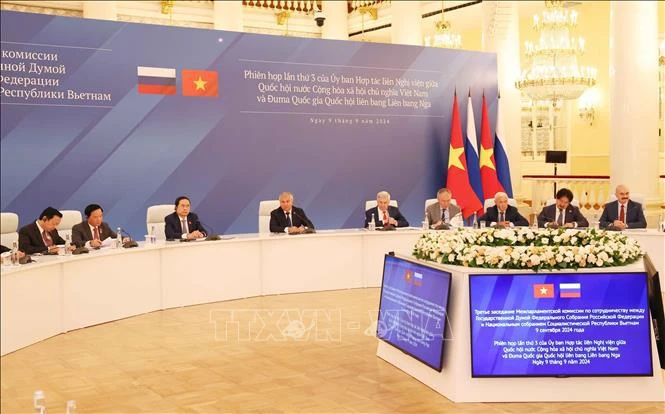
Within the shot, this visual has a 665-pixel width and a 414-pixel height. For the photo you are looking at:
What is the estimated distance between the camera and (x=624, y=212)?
8.95 m

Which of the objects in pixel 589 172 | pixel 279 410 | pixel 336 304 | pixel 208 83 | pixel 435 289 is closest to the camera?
pixel 279 410

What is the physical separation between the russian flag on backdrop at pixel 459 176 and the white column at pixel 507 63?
5.25ft

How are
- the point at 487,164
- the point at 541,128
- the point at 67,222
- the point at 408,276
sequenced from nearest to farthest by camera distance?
the point at 408,276 → the point at 67,222 → the point at 487,164 → the point at 541,128

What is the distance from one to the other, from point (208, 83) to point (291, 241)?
2.52 meters

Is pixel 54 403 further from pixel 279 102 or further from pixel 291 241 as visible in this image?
Answer: pixel 279 102

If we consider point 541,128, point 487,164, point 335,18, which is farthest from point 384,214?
point 541,128

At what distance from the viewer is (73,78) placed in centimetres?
891

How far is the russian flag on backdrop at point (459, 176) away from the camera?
11.5m

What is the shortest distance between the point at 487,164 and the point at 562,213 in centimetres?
280

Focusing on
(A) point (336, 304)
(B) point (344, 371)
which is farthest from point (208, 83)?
(B) point (344, 371)

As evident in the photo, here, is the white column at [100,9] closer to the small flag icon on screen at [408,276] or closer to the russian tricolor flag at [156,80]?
the russian tricolor flag at [156,80]

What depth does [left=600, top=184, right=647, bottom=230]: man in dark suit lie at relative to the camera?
880cm

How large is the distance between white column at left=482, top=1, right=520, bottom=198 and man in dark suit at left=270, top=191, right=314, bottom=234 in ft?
16.5

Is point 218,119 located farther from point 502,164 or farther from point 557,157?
point 557,157
